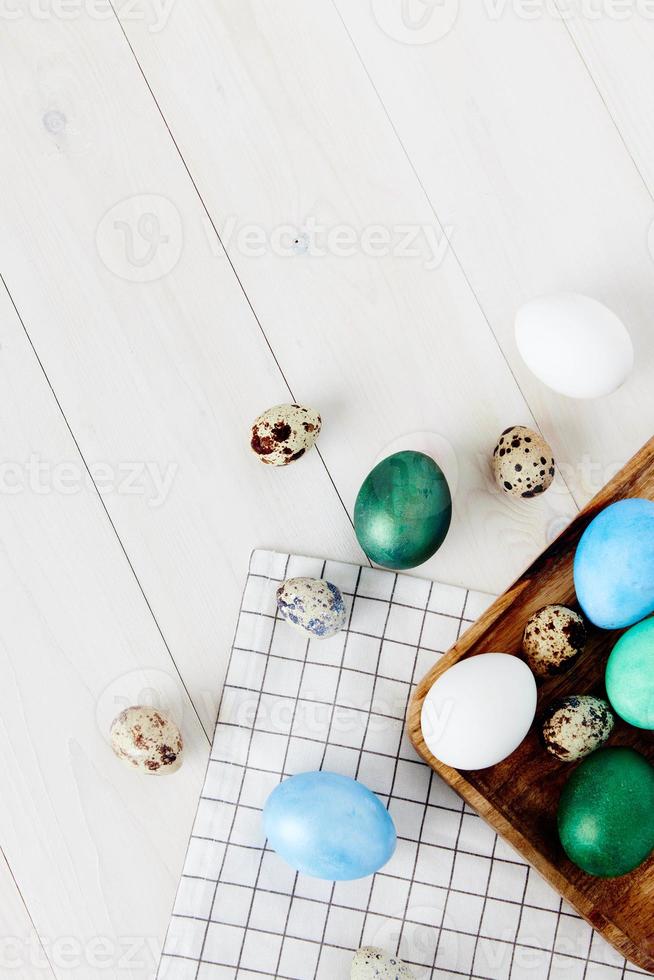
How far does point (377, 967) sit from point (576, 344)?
578mm

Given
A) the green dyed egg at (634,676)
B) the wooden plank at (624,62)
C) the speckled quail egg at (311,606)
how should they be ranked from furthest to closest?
the wooden plank at (624,62)
the speckled quail egg at (311,606)
the green dyed egg at (634,676)

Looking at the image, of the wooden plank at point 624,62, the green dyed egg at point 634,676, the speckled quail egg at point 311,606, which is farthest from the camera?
the wooden plank at point 624,62

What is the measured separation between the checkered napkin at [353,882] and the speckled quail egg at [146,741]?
0.04 metres

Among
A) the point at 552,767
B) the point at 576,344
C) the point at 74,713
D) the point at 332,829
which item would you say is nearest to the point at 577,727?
the point at 552,767

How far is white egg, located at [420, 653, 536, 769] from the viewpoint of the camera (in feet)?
2.39

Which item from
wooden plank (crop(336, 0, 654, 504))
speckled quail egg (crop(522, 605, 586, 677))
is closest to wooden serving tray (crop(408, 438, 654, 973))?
speckled quail egg (crop(522, 605, 586, 677))

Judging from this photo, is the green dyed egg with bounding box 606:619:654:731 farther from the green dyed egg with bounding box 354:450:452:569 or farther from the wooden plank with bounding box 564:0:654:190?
the wooden plank with bounding box 564:0:654:190

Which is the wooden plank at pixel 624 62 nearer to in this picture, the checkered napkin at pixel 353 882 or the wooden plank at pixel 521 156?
the wooden plank at pixel 521 156

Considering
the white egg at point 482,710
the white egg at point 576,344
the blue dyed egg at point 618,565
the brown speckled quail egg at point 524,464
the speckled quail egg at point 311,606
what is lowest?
the white egg at point 482,710

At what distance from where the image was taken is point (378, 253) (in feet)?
3.02

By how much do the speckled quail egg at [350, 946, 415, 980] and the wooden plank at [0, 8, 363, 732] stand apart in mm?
249

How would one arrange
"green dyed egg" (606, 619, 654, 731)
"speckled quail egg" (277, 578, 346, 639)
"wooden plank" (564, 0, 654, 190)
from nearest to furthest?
1. "green dyed egg" (606, 619, 654, 731)
2. "speckled quail egg" (277, 578, 346, 639)
3. "wooden plank" (564, 0, 654, 190)

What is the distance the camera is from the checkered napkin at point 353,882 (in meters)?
0.84

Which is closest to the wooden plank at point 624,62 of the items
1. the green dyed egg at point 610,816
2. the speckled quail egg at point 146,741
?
the green dyed egg at point 610,816
